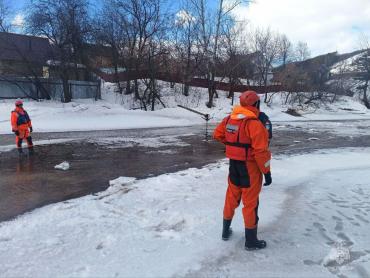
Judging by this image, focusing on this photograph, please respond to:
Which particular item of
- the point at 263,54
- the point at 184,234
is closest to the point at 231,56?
the point at 263,54

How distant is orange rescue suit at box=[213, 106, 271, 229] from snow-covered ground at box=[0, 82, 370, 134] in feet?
55.0

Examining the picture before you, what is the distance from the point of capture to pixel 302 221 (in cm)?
579

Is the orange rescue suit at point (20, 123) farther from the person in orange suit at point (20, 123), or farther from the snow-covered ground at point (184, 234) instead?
the snow-covered ground at point (184, 234)

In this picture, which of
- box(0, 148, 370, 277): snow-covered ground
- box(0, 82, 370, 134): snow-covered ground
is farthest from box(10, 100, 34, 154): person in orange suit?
box(0, 82, 370, 134): snow-covered ground

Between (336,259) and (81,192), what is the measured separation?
15.7 feet

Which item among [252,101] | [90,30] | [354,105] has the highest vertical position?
[90,30]

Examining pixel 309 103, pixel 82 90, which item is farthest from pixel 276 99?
pixel 82 90

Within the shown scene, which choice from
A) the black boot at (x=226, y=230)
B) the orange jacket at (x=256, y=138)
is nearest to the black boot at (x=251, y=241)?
the black boot at (x=226, y=230)

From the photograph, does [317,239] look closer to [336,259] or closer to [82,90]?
[336,259]

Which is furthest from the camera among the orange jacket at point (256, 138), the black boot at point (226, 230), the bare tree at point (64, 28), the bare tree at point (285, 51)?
the bare tree at point (285, 51)

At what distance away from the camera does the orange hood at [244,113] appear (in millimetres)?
4637

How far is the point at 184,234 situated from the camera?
5160 mm

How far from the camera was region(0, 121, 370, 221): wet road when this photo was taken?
7512 millimetres

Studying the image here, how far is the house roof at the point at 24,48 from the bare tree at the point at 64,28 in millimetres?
1334
